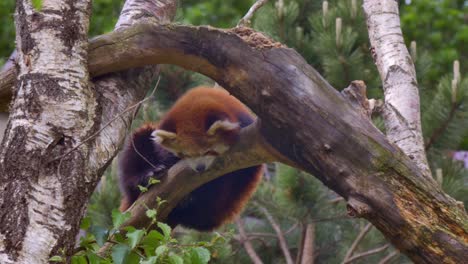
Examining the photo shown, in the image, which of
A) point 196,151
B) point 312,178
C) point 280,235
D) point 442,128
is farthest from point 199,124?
point 442,128

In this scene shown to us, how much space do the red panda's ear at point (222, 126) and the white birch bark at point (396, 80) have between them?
592 mm

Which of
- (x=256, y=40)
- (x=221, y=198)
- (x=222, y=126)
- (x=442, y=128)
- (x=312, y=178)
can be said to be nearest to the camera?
(x=256, y=40)

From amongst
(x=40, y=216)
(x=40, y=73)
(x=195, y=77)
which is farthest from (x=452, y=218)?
(x=195, y=77)

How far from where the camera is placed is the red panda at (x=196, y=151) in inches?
124

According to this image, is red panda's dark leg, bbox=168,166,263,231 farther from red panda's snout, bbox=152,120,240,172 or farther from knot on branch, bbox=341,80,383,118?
knot on branch, bbox=341,80,383,118

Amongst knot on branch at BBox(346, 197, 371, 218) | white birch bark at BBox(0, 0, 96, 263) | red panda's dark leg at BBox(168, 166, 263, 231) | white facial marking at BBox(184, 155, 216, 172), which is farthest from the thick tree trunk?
red panda's dark leg at BBox(168, 166, 263, 231)

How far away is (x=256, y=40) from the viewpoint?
2326 mm

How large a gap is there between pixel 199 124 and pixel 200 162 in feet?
1.36

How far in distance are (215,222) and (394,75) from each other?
1.17m

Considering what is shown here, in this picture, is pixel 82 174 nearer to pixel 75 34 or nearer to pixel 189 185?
pixel 75 34

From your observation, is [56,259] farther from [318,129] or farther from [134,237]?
[318,129]

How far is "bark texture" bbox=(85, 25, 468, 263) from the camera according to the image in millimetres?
2084

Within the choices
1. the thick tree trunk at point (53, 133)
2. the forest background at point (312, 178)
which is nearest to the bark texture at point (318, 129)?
the thick tree trunk at point (53, 133)

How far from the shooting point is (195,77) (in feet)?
15.8
